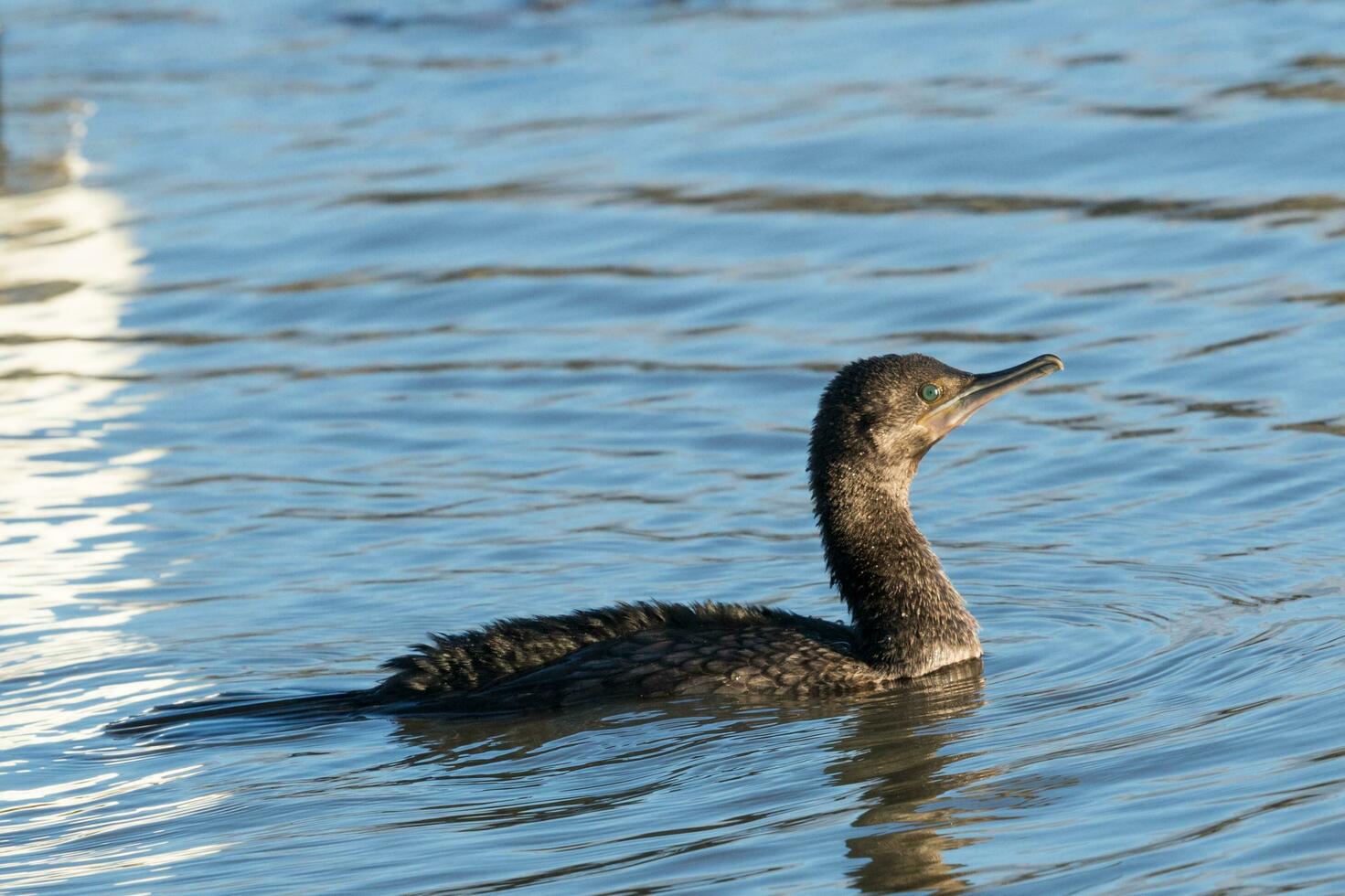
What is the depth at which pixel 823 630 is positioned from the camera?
324 inches

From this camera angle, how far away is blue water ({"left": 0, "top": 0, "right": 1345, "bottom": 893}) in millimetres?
6746

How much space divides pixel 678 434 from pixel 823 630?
3.15 m

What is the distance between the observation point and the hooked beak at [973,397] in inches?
334

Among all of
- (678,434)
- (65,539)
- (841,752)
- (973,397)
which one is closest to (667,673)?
(841,752)

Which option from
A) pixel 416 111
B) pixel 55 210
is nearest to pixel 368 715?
pixel 55 210

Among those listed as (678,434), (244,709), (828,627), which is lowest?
(828,627)

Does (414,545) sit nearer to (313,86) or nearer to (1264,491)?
(1264,491)

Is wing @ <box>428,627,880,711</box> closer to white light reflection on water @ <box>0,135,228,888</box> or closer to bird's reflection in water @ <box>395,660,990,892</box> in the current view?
bird's reflection in water @ <box>395,660,990,892</box>

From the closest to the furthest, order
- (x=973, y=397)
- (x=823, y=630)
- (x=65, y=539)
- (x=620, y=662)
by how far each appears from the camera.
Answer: (x=620, y=662), (x=823, y=630), (x=973, y=397), (x=65, y=539)

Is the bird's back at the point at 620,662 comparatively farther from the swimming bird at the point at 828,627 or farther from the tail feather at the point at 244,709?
the tail feather at the point at 244,709

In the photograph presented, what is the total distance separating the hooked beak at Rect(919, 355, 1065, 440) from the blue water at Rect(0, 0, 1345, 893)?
792 mm

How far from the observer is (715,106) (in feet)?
58.1

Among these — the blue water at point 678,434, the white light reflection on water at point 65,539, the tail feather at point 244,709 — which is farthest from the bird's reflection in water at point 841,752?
the white light reflection on water at point 65,539

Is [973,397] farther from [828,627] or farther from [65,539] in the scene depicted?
[65,539]
